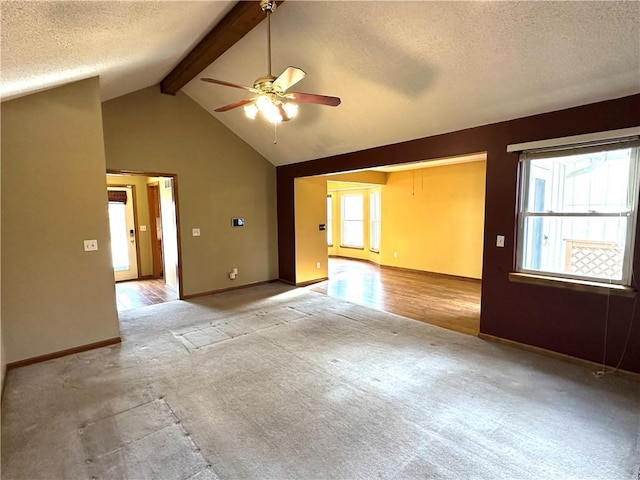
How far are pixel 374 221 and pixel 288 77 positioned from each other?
688cm

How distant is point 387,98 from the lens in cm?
359

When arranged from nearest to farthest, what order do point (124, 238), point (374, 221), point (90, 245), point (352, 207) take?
point (90, 245), point (124, 238), point (374, 221), point (352, 207)

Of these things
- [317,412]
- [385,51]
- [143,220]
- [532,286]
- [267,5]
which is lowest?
[317,412]

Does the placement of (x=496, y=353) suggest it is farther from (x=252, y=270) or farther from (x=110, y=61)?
(x=110, y=61)

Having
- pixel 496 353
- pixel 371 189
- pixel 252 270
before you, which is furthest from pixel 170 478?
pixel 371 189

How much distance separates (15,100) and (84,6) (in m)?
1.81

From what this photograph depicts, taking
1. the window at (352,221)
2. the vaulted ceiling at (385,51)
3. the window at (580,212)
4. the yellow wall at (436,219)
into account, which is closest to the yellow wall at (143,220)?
the vaulted ceiling at (385,51)

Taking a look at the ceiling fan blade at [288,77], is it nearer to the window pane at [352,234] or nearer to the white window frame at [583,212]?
the white window frame at [583,212]

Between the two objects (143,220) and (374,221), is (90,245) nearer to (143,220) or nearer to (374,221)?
(143,220)

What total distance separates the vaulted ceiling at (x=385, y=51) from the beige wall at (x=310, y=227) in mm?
2211

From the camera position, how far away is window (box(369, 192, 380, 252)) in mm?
8871

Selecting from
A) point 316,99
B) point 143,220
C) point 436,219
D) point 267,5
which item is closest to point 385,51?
point 316,99

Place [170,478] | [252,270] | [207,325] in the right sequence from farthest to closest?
[252,270]
[207,325]
[170,478]

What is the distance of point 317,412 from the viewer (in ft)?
7.82
